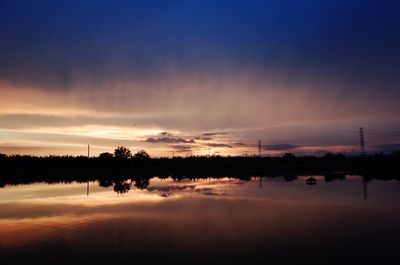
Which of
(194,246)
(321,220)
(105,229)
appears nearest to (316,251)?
(194,246)

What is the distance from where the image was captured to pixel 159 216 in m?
22.6

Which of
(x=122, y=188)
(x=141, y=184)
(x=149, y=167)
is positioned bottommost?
(x=122, y=188)

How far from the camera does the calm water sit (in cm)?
1353

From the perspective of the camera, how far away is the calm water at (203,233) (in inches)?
533

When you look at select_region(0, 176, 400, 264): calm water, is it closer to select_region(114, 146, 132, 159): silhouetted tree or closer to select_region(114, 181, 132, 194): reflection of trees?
select_region(114, 181, 132, 194): reflection of trees

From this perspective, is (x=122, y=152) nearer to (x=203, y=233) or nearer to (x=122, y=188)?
(x=122, y=188)

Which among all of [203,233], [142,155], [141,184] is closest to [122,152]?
[142,155]

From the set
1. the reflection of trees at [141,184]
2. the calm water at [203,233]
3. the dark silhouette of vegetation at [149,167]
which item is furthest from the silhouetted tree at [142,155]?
the calm water at [203,233]

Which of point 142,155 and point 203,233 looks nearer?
point 203,233

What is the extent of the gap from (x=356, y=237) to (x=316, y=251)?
11.6 feet

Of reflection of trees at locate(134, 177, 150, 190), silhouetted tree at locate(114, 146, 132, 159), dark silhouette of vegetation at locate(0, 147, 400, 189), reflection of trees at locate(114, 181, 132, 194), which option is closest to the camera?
reflection of trees at locate(114, 181, 132, 194)

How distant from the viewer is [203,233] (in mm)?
17344

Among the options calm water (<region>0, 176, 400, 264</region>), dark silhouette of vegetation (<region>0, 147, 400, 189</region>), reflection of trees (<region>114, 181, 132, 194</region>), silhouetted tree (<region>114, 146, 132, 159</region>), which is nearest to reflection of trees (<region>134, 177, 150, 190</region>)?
reflection of trees (<region>114, 181, 132, 194</region>)

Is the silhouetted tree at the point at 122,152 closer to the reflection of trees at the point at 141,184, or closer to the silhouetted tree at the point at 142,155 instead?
the silhouetted tree at the point at 142,155
